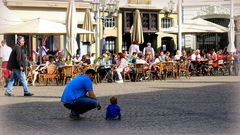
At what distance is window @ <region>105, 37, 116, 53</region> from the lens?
1501 inches

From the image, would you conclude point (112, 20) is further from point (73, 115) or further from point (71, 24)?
point (73, 115)

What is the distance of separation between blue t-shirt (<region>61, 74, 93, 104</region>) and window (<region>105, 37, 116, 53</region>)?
26.5m

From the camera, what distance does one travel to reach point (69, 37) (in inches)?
917

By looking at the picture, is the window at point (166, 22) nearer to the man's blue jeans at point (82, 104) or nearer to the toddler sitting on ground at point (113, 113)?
the man's blue jeans at point (82, 104)

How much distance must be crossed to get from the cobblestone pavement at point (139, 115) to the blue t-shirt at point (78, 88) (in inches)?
15.9

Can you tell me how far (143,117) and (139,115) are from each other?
12.9 inches

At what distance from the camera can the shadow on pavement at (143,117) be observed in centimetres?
954

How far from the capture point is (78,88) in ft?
37.8

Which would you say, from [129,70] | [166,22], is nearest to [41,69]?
[129,70]

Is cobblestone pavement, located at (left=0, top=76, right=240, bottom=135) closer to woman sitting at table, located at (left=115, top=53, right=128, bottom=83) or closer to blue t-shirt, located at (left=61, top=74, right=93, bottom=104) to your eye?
blue t-shirt, located at (left=61, top=74, right=93, bottom=104)

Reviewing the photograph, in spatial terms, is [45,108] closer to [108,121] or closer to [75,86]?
[75,86]

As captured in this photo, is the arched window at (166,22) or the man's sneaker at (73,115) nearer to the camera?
the man's sneaker at (73,115)

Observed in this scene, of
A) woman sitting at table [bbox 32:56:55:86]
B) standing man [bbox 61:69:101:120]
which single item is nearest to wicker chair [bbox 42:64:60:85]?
woman sitting at table [bbox 32:56:55:86]

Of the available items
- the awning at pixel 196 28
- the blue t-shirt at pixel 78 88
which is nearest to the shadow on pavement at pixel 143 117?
the blue t-shirt at pixel 78 88
